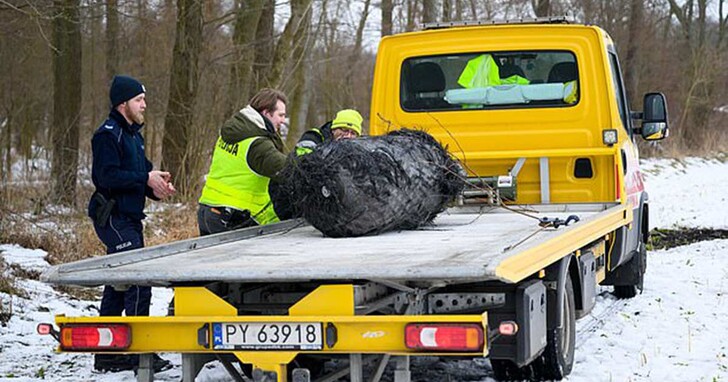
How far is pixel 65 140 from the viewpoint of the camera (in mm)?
16344

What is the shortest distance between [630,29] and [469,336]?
1333 inches

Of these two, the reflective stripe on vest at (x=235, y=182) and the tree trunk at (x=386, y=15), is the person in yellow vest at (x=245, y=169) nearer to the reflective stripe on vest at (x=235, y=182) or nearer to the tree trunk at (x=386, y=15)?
the reflective stripe on vest at (x=235, y=182)

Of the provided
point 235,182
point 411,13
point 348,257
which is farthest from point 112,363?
point 411,13

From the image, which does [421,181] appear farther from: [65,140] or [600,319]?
[65,140]

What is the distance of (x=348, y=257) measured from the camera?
5031 mm

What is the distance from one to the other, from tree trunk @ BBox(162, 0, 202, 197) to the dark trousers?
7.95 metres

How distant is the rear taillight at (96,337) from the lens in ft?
15.7

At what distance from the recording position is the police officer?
668 cm

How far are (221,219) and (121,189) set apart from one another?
27.5 inches

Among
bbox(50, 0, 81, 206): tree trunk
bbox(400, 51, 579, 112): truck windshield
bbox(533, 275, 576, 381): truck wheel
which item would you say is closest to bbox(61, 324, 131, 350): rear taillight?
bbox(533, 275, 576, 381): truck wheel

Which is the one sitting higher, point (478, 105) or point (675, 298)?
point (478, 105)

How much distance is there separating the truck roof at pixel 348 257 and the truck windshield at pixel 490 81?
6.26 ft

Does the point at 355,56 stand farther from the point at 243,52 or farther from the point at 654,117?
the point at 654,117

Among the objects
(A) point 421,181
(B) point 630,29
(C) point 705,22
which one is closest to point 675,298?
(A) point 421,181
